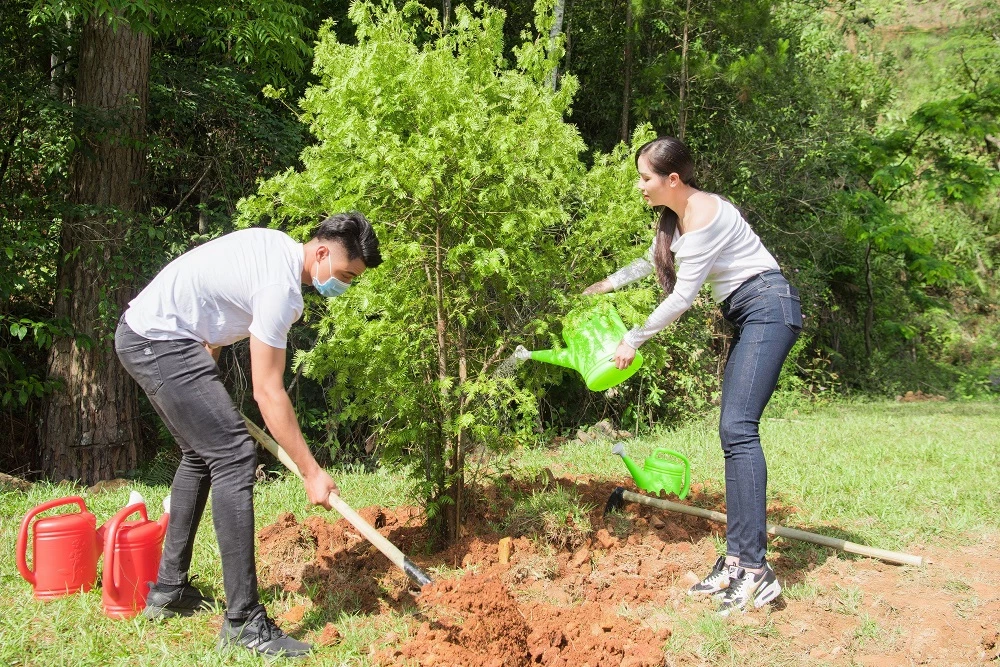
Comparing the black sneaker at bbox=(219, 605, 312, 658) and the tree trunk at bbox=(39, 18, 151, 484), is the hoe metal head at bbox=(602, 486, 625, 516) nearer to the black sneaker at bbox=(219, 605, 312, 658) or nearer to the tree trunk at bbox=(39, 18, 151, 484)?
the black sneaker at bbox=(219, 605, 312, 658)

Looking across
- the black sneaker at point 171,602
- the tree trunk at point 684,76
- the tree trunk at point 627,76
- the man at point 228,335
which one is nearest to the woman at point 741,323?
the man at point 228,335

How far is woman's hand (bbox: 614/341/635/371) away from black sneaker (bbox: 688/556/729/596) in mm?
990

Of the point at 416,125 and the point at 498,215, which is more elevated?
the point at 416,125

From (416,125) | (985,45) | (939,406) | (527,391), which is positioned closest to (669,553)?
(527,391)

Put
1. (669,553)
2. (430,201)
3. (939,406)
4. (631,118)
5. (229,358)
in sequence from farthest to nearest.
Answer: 1. (631,118)
2. (939,406)
3. (229,358)
4. (669,553)
5. (430,201)

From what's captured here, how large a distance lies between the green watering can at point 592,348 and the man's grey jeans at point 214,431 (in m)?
1.40

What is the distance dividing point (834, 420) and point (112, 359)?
698 centimetres

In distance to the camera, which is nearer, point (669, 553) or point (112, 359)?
point (669, 553)

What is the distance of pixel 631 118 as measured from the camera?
1109 centimetres

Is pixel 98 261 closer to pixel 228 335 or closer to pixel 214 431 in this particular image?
pixel 228 335

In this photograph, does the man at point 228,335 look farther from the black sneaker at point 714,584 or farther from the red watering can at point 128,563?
the black sneaker at point 714,584

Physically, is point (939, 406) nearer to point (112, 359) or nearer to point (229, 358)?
point (229, 358)

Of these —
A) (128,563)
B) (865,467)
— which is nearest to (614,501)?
(865,467)

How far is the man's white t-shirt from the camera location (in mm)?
2996
